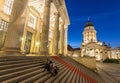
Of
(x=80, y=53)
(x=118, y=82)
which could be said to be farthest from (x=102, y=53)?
(x=118, y=82)

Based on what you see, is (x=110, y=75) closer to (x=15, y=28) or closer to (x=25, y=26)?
(x=25, y=26)

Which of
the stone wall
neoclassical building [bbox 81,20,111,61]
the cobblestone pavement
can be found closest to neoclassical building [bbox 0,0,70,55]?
the cobblestone pavement

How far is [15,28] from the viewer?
7840 millimetres

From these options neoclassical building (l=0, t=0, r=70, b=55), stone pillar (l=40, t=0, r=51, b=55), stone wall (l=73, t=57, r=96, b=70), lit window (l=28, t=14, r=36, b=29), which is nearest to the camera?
neoclassical building (l=0, t=0, r=70, b=55)

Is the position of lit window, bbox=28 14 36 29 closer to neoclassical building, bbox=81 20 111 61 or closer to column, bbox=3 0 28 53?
column, bbox=3 0 28 53

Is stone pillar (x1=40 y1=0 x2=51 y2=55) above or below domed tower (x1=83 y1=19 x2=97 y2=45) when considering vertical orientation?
below

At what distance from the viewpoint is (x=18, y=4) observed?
27.0ft

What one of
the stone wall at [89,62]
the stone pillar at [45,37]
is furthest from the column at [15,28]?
the stone wall at [89,62]

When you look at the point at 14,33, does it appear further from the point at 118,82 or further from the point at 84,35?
the point at 84,35

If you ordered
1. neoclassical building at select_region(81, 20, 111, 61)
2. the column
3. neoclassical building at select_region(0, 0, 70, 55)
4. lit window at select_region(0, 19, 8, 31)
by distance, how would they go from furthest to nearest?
neoclassical building at select_region(81, 20, 111, 61) < lit window at select_region(0, 19, 8, 31) < neoclassical building at select_region(0, 0, 70, 55) < the column

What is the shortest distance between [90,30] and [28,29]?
2814 inches

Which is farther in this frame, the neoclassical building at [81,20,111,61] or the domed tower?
the domed tower

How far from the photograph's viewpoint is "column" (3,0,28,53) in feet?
24.6

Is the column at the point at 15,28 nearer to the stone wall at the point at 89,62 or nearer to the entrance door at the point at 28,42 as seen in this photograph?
the entrance door at the point at 28,42
